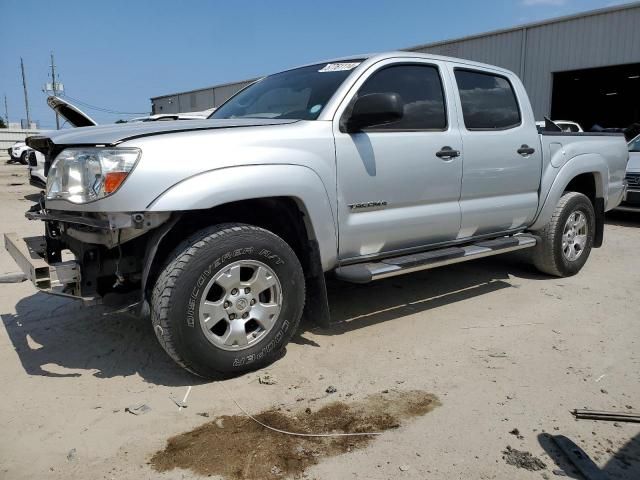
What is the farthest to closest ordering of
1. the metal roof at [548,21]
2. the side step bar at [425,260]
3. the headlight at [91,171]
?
the metal roof at [548,21] < the side step bar at [425,260] < the headlight at [91,171]

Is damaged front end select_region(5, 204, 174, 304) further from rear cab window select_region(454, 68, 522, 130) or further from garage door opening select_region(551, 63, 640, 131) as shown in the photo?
garage door opening select_region(551, 63, 640, 131)

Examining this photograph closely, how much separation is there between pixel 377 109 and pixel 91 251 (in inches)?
75.0

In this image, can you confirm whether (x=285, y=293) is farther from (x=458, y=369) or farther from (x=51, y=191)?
(x=51, y=191)

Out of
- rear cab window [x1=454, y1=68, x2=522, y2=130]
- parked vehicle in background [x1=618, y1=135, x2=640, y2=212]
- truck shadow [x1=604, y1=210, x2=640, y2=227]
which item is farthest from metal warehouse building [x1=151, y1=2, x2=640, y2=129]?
rear cab window [x1=454, y1=68, x2=522, y2=130]

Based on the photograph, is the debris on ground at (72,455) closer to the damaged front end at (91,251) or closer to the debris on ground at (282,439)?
the debris on ground at (282,439)

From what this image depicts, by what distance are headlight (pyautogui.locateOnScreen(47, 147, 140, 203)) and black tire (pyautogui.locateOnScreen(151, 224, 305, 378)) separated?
508mm

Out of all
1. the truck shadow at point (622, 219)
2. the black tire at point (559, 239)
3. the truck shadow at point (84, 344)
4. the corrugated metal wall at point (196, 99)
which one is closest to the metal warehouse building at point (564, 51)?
the truck shadow at point (622, 219)

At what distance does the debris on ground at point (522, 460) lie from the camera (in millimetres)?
2406

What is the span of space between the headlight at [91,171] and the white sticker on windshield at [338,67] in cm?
176

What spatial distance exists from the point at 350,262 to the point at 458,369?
0.99 metres

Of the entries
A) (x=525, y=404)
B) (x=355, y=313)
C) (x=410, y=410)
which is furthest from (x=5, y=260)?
(x=525, y=404)

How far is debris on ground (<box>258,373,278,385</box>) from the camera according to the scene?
321 centimetres

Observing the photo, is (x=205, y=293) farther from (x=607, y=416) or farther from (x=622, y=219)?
(x=622, y=219)

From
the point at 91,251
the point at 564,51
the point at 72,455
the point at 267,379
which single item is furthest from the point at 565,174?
the point at 564,51
